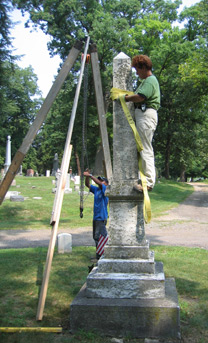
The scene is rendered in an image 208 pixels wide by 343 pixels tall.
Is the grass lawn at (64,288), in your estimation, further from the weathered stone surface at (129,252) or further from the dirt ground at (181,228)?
the dirt ground at (181,228)

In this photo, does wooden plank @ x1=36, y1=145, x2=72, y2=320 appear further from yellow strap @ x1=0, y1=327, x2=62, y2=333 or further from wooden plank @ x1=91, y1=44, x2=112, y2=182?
wooden plank @ x1=91, y1=44, x2=112, y2=182

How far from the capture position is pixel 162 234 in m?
12.8

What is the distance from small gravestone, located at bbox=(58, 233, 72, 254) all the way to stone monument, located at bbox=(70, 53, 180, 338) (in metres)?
4.00

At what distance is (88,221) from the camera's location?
51.4 ft

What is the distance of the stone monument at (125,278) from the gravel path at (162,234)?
6001mm

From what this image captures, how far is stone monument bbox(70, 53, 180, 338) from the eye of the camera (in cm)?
423

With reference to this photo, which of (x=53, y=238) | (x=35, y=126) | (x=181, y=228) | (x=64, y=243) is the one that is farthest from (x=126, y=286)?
(x=181, y=228)

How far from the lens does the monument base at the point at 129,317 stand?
4.19 m

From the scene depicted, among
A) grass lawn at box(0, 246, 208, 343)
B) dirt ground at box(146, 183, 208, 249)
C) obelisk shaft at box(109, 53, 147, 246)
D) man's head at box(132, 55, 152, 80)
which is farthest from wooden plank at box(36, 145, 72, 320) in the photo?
dirt ground at box(146, 183, 208, 249)

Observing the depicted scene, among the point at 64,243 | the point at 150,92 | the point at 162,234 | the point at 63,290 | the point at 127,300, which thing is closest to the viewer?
the point at 127,300

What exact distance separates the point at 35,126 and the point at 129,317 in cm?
266

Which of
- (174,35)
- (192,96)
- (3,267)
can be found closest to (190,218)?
(192,96)

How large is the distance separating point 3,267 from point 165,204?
15.3 metres

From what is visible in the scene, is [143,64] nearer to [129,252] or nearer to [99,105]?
[99,105]
